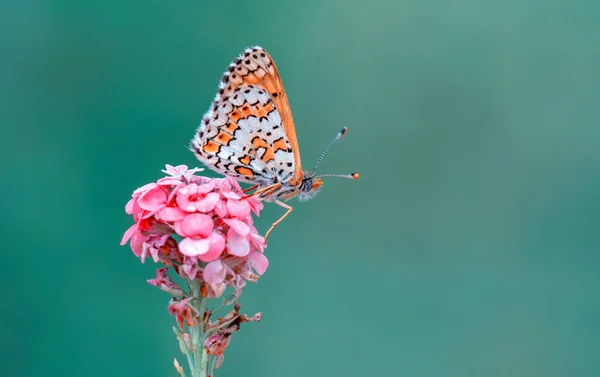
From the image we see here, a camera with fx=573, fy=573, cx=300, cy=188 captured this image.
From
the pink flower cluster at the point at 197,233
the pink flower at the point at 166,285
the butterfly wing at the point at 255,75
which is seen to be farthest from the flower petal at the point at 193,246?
the butterfly wing at the point at 255,75

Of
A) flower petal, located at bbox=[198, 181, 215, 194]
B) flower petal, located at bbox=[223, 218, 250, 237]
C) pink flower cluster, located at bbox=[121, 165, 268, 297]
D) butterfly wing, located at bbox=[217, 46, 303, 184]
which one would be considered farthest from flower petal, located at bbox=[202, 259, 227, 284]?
butterfly wing, located at bbox=[217, 46, 303, 184]

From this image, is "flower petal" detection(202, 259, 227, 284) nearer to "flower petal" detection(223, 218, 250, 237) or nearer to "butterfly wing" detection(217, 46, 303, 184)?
"flower petal" detection(223, 218, 250, 237)

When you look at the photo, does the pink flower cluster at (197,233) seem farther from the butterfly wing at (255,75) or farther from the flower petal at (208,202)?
the butterfly wing at (255,75)

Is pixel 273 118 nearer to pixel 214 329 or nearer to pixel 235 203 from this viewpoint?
pixel 235 203

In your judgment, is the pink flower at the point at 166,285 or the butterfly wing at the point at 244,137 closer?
the pink flower at the point at 166,285

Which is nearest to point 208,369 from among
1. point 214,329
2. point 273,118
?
point 214,329

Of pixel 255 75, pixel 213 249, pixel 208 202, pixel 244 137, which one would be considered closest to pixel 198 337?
pixel 213 249
